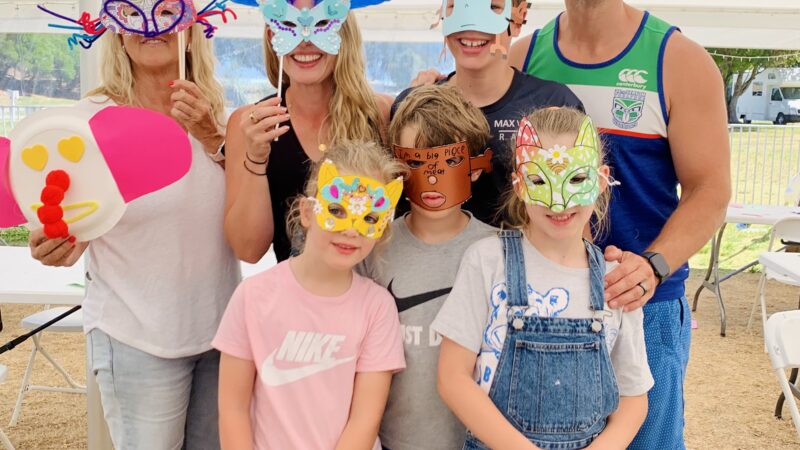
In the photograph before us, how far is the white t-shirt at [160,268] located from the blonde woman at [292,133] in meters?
0.08

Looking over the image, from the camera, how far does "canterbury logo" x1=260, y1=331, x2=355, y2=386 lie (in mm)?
1600

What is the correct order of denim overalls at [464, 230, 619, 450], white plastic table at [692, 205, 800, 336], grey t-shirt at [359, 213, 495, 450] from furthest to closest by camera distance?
A: 1. white plastic table at [692, 205, 800, 336]
2. grey t-shirt at [359, 213, 495, 450]
3. denim overalls at [464, 230, 619, 450]

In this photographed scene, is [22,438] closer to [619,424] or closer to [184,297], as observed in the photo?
[184,297]

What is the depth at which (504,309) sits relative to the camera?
157cm

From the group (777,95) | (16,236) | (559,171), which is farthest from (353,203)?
(777,95)

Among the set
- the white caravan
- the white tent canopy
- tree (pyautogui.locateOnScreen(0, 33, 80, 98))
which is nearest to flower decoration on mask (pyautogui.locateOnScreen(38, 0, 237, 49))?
A: the white tent canopy

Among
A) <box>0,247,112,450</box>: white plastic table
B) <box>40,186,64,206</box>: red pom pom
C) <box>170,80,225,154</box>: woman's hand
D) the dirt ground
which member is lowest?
the dirt ground

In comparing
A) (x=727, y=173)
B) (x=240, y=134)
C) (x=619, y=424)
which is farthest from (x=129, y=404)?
(x=727, y=173)

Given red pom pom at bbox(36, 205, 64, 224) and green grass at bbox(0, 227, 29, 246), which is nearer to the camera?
red pom pom at bbox(36, 205, 64, 224)

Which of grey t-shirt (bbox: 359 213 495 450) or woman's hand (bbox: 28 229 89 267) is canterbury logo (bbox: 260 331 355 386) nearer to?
grey t-shirt (bbox: 359 213 495 450)

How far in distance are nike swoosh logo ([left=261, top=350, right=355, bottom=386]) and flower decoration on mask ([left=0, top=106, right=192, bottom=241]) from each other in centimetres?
48

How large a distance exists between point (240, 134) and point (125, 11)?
16.4 inches

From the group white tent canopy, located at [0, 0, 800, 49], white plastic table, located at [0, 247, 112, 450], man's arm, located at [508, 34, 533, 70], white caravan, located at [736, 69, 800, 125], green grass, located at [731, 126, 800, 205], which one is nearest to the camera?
man's arm, located at [508, 34, 533, 70]

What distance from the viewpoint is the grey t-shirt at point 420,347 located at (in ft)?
5.43
